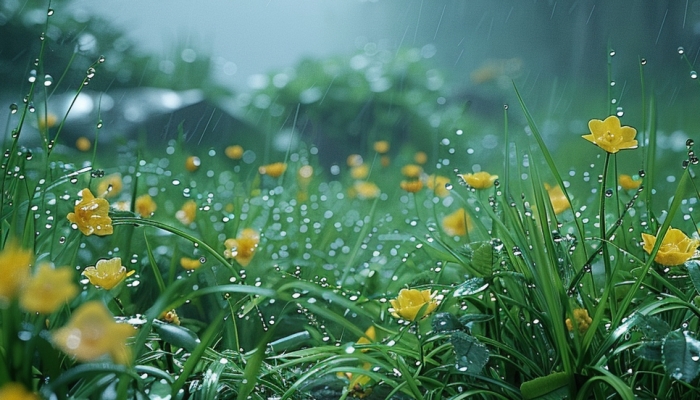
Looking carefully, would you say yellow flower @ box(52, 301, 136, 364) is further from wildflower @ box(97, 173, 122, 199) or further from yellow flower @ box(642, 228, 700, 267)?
wildflower @ box(97, 173, 122, 199)

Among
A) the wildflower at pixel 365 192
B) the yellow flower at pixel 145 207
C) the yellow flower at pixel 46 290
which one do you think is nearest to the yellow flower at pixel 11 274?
the yellow flower at pixel 46 290

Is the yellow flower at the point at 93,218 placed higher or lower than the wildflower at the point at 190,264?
higher

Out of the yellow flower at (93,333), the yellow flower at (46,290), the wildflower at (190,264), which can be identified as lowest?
the wildflower at (190,264)

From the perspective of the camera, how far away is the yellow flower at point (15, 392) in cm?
49

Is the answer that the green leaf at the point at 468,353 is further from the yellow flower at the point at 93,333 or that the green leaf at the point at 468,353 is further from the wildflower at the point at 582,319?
the yellow flower at the point at 93,333

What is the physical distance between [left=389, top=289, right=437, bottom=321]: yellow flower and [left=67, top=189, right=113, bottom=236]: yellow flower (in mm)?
340

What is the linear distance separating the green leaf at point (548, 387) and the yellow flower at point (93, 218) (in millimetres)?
484

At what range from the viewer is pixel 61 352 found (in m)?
0.62

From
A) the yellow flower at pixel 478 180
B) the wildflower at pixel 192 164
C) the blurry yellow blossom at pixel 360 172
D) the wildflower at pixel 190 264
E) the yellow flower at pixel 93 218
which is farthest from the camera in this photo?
the blurry yellow blossom at pixel 360 172

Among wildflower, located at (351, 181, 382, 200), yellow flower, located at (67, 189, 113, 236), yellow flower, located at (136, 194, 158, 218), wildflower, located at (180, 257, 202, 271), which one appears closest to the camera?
yellow flower, located at (67, 189, 113, 236)

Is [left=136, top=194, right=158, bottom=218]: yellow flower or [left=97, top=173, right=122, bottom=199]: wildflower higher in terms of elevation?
[left=97, top=173, right=122, bottom=199]: wildflower

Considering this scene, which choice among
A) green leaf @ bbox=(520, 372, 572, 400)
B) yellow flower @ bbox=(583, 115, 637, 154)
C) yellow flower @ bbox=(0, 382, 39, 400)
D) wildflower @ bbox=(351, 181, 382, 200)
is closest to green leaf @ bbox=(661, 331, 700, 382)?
green leaf @ bbox=(520, 372, 572, 400)

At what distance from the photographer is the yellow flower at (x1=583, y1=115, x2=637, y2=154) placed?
758mm

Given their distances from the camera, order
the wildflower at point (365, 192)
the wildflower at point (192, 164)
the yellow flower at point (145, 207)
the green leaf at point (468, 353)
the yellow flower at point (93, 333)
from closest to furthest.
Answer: the yellow flower at point (93, 333) < the green leaf at point (468, 353) < the yellow flower at point (145, 207) < the wildflower at point (192, 164) < the wildflower at point (365, 192)
